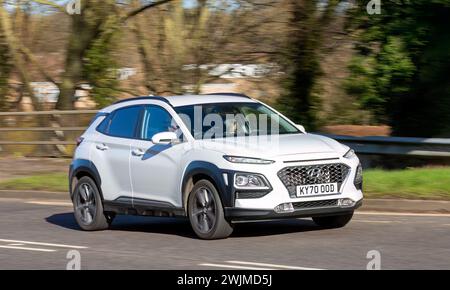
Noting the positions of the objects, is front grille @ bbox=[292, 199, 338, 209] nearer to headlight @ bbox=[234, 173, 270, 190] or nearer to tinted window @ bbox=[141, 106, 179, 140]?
headlight @ bbox=[234, 173, 270, 190]

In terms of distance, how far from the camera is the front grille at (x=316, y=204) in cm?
1124

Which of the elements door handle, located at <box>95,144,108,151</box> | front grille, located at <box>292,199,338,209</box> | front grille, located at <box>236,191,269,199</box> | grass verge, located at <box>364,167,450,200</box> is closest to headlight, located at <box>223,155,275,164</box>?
front grille, located at <box>236,191,269,199</box>

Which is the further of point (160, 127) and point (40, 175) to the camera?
point (40, 175)

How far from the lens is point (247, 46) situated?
80.9 ft

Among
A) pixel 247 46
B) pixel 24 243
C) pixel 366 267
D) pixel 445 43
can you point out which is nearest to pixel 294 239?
pixel 366 267

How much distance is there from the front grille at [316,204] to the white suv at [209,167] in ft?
0.04

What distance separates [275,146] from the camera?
37.6 ft

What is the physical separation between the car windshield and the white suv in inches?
0.6

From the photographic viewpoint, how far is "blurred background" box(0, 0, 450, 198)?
59.1 ft

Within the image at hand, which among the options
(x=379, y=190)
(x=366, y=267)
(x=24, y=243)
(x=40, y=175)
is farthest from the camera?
(x=40, y=175)

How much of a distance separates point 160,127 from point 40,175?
9.83m

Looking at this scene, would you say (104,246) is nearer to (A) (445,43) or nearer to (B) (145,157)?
(B) (145,157)
